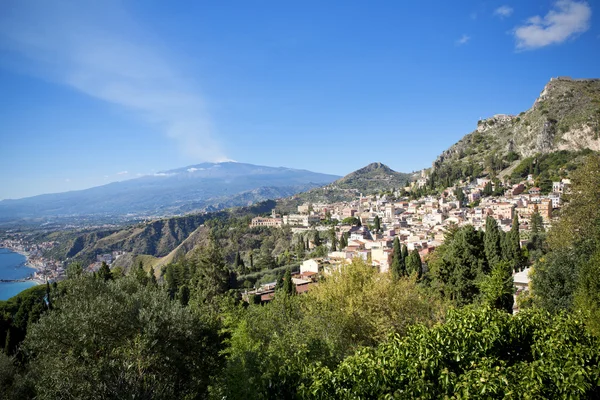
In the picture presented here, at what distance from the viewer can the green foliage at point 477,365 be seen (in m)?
4.91

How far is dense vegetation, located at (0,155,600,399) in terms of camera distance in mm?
5441

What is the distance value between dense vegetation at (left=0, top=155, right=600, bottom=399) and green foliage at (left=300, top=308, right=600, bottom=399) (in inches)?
1.0

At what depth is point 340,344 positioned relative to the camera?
9.70m

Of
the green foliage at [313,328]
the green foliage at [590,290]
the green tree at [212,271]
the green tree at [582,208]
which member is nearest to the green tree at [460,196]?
the green tree at [582,208]

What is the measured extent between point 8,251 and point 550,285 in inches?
7517

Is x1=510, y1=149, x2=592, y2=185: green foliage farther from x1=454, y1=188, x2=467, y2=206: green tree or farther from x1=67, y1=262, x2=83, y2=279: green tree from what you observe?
x1=67, y1=262, x2=83, y2=279: green tree

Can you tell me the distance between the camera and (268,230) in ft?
331

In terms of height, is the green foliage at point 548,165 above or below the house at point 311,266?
above

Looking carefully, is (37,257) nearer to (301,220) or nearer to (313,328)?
(301,220)

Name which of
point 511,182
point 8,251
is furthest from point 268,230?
point 8,251

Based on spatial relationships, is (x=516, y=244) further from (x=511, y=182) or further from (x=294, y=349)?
(x=511, y=182)

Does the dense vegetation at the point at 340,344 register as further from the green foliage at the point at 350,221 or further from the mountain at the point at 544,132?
the mountain at the point at 544,132

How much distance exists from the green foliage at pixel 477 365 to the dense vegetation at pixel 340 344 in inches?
1.0

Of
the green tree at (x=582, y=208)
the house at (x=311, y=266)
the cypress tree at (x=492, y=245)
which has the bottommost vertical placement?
the house at (x=311, y=266)
